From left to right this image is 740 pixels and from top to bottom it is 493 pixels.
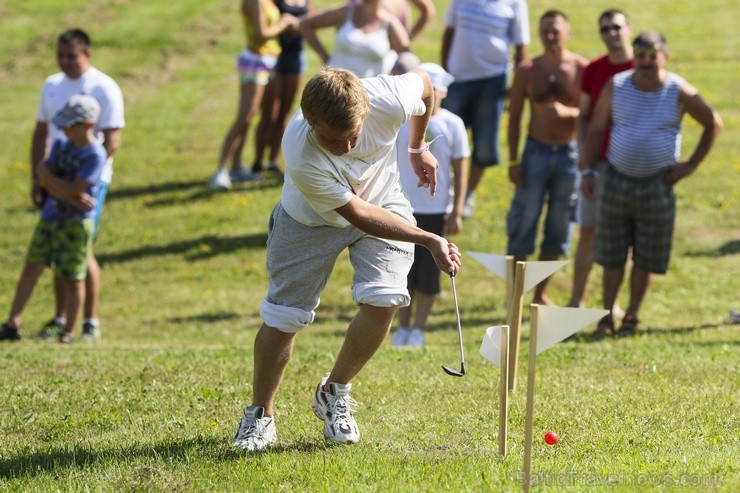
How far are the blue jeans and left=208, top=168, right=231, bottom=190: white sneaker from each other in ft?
16.6

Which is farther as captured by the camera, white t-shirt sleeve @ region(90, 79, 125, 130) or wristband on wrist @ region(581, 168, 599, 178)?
white t-shirt sleeve @ region(90, 79, 125, 130)

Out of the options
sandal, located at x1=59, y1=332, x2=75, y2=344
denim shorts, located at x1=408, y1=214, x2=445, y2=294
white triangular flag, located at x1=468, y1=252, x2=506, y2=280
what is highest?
white triangular flag, located at x1=468, y1=252, x2=506, y2=280

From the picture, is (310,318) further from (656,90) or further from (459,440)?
(656,90)

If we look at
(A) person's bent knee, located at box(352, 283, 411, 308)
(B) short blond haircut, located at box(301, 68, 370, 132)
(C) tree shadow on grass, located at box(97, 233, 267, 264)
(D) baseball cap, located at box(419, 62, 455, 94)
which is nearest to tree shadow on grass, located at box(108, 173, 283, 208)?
(C) tree shadow on grass, located at box(97, 233, 267, 264)

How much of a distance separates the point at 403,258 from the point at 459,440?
35.4 inches

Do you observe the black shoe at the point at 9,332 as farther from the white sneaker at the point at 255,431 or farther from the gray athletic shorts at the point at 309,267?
the gray athletic shorts at the point at 309,267

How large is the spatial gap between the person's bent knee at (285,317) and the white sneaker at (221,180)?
8857 mm

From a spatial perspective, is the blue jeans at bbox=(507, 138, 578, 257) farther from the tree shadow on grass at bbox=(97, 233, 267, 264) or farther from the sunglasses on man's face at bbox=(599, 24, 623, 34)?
the tree shadow on grass at bbox=(97, 233, 267, 264)

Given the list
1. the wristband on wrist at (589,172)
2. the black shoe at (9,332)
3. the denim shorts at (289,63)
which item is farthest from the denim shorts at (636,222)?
the denim shorts at (289,63)

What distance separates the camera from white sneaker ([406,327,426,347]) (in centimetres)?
907

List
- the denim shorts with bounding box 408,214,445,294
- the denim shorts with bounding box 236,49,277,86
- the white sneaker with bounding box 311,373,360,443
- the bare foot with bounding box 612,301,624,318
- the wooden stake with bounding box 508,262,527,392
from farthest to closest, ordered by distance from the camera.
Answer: the denim shorts with bounding box 236,49,277,86, the bare foot with bounding box 612,301,624,318, the denim shorts with bounding box 408,214,445,294, the white sneaker with bounding box 311,373,360,443, the wooden stake with bounding box 508,262,527,392

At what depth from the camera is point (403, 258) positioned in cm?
530

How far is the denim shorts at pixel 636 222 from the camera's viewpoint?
8.80m

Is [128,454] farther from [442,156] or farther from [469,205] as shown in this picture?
[469,205]
